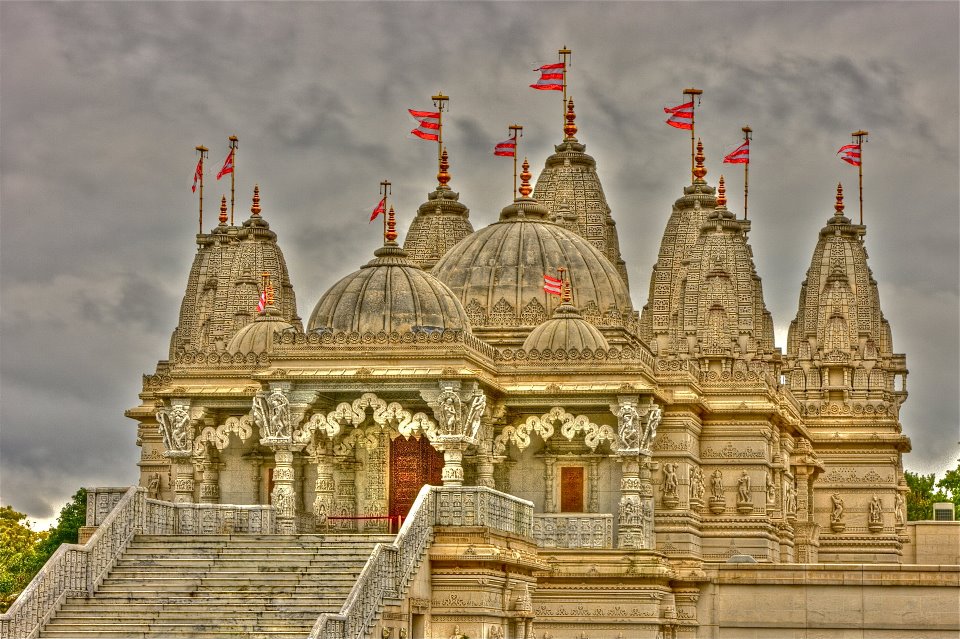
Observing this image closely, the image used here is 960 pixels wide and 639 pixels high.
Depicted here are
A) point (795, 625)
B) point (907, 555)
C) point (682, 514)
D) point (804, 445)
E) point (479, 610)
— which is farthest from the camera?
point (907, 555)

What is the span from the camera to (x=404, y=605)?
114 ft

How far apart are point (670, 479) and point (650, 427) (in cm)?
353

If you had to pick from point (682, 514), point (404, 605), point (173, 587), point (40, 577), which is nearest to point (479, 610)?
point (404, 605)

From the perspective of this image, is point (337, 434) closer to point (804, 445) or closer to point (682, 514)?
point (682, 514)

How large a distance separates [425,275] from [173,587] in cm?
1170

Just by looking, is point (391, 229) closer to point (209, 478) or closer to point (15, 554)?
point (209, 478)

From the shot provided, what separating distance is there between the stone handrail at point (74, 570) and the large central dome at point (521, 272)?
14166 millimetres

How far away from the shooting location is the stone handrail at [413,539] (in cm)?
3186

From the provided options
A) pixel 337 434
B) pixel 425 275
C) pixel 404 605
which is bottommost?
pixel 404 605

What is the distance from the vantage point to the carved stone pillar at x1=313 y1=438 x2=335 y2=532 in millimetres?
43938

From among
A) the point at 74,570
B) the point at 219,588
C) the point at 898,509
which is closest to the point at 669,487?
the point at 219,588

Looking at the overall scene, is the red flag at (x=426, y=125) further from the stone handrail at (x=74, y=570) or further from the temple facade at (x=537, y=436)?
the stone handrail at (x=74, y=570)

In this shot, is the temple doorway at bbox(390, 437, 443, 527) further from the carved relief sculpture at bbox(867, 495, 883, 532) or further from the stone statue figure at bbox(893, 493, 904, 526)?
the stone statue figure at bbox(893, 493, 904, 526)

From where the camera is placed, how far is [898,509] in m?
60.2
